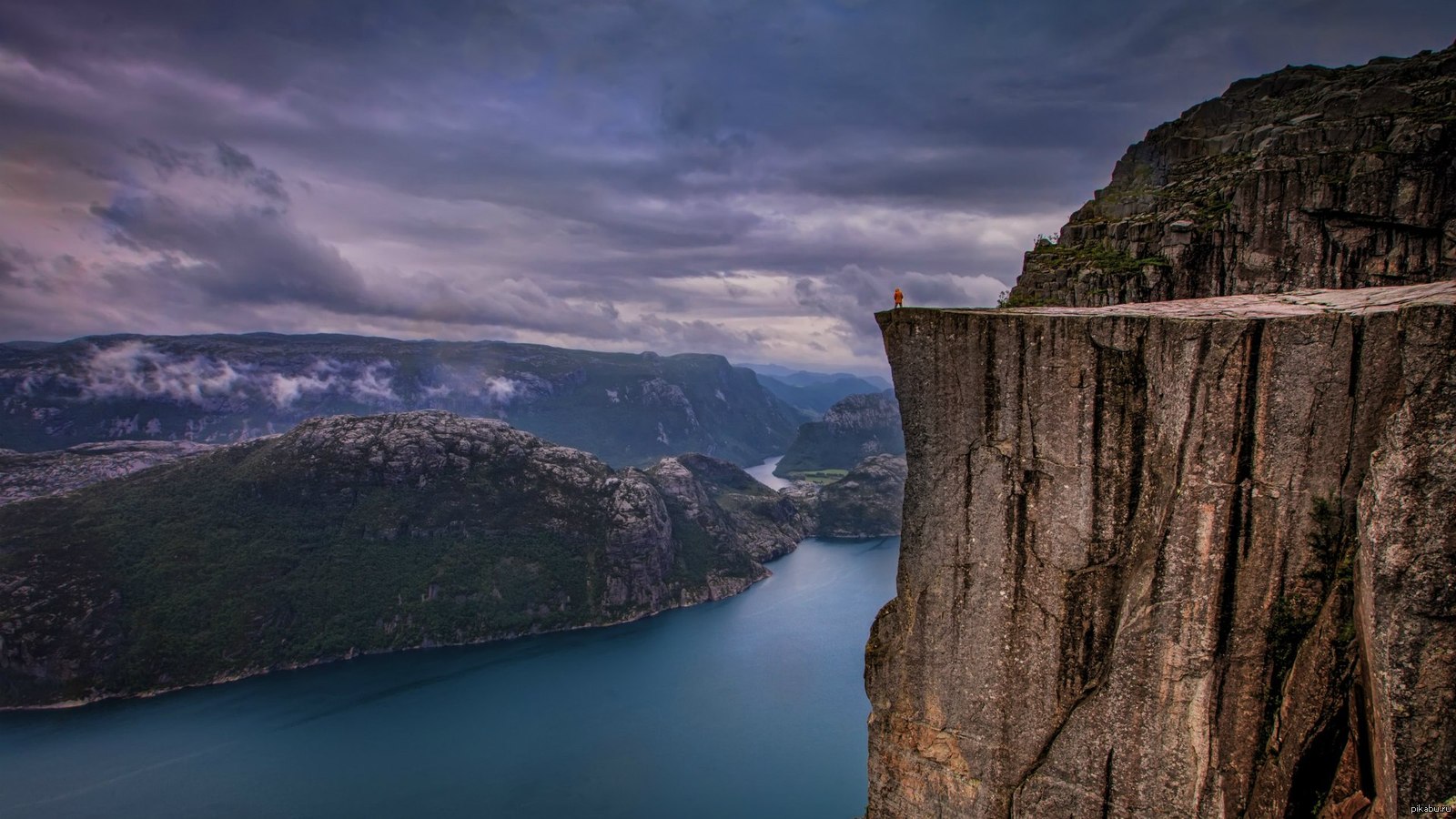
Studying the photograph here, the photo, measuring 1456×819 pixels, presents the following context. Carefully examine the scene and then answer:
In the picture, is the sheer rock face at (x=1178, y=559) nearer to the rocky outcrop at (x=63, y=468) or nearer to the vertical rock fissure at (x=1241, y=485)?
the vertical rock fissure at (x=1241, y=485)

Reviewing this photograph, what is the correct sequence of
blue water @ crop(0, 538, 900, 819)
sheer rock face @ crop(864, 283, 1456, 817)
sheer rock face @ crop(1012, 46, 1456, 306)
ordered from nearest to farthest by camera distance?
A: sheer rock face @ crop(864, 283, 1456, 817)
sheer rock face @ crop(1012, 46, 1456, 306)
blue water @ crop(0, 538, 900, 819)

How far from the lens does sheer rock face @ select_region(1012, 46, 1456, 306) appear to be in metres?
18.7

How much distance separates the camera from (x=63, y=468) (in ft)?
552

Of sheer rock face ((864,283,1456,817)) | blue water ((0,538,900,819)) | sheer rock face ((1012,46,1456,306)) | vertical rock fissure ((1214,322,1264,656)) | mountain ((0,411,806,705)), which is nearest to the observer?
sheer rock face ((864,283,1456,817))

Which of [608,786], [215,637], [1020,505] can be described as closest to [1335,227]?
[1020,505]

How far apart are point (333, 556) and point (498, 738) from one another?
71303mm

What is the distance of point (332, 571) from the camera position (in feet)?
451

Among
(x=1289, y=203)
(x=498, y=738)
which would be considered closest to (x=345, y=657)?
(x=498, y=738)

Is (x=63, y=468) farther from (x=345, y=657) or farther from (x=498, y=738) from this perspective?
(x=498, y=738)

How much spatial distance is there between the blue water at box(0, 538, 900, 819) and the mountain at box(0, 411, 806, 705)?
764cm

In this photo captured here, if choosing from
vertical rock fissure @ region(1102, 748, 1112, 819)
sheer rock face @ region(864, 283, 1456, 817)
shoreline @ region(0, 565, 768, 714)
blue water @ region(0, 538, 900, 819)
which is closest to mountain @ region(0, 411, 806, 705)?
shoreline @ region(0, 565, 768, 714)

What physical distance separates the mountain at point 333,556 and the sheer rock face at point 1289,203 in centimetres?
12999

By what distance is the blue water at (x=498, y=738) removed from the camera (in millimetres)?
72625

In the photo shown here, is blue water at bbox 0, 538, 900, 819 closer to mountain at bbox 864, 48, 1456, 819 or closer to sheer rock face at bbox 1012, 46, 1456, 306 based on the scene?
sheer rock face at bbox 1012, 46, 1456, 306
